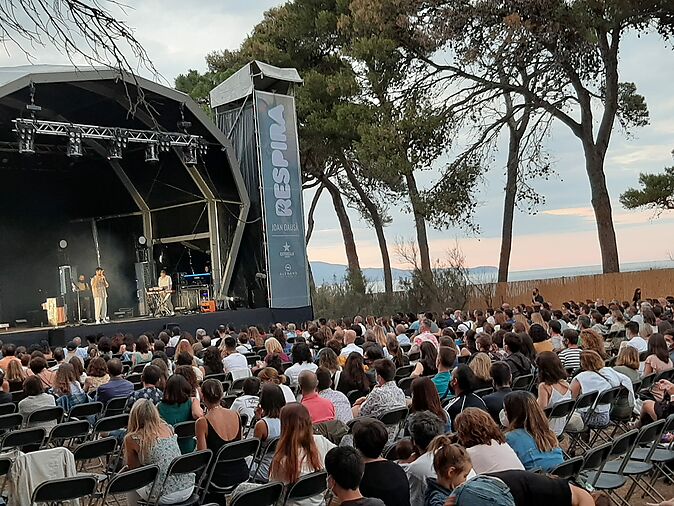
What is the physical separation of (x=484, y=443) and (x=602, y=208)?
17.5m

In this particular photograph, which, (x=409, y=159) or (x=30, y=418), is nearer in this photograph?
(x=30, y=418)

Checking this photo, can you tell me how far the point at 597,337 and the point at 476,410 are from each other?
3448 millimetres

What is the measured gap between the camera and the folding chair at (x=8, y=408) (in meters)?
6.74

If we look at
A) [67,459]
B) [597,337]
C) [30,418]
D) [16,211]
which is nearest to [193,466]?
[67,459]

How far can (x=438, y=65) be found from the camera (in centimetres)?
2078

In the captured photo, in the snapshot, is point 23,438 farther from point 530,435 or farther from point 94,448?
point 530,435

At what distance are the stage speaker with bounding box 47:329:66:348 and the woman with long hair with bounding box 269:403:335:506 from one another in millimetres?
11951

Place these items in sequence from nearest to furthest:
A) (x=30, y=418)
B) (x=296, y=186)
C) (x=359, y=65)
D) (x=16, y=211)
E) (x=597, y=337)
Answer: (x=30, y=418), (x=597, y=337), (x=296, y=186), (x=16, y=211), (x=359, y=65)

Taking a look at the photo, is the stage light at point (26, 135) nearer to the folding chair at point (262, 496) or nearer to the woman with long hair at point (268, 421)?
the woman with long hair at point (268, 421)

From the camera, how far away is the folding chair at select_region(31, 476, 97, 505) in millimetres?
3955

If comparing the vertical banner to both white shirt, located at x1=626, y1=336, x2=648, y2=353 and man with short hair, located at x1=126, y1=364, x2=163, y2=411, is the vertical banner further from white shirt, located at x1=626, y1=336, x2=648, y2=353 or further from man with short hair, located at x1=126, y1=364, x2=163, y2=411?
man with short hair, located at x1=126, y1=364, x2=163, y2=411

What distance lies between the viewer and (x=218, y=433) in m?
5.01

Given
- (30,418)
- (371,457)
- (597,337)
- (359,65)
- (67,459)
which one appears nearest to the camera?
(371,457)

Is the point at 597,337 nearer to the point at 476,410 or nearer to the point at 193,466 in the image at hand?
the point at 476,410
